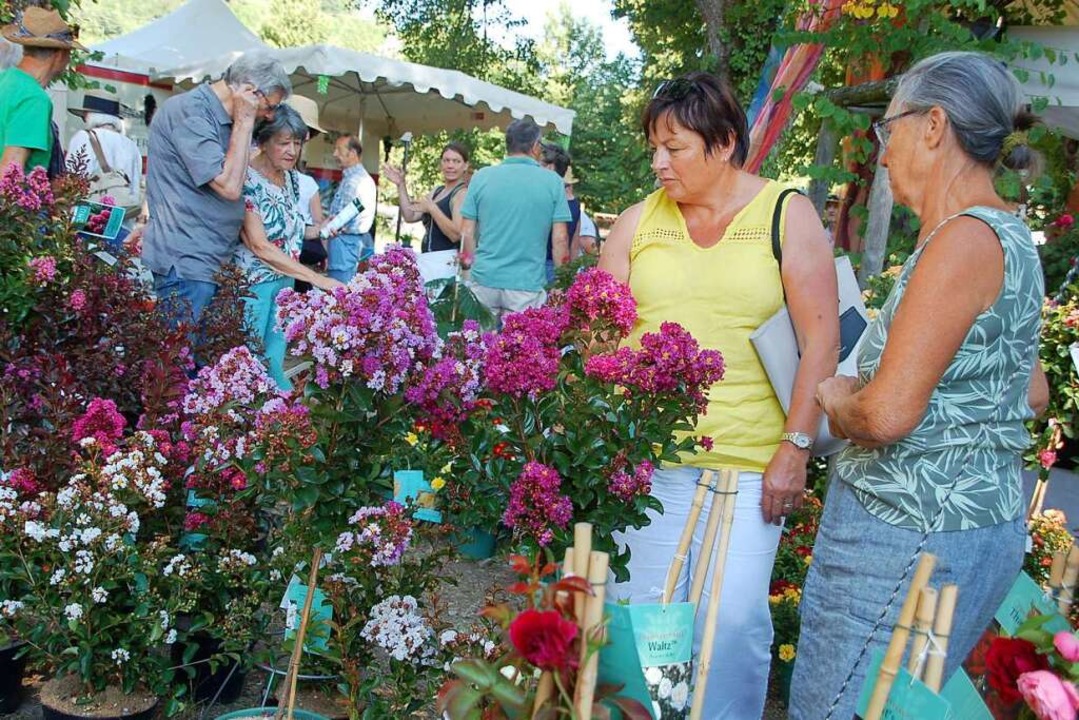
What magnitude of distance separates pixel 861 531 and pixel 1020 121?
77 centimetres

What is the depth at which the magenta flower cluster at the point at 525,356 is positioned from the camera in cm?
179

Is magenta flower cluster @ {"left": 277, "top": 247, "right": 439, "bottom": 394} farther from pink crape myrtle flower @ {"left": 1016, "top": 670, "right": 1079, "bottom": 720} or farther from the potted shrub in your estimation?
pink crape myrtle flower @ {"left": 1016, "top": 670, "right": 1079, "bottom": 720}

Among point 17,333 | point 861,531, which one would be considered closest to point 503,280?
point 17,333

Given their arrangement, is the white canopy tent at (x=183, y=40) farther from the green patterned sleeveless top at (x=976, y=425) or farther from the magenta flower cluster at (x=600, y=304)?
the green patterned sleeveless top at (x=976, y=425)

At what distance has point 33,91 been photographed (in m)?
3.63

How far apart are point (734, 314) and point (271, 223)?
8.13ft

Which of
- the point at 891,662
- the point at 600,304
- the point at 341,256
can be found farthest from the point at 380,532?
the point at 341,256

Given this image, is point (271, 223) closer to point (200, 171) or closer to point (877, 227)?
point (200, 171)

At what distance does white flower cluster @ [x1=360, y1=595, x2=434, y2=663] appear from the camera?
228 cm

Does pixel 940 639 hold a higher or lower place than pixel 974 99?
lower

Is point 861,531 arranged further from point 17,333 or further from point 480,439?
point 17,333

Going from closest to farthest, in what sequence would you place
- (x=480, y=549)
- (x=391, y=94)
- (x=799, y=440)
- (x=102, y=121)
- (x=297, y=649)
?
(x=297, y=649), (x=799, y=440), (x=480, y=549), (x=102, y=121), (x=391, y=94)

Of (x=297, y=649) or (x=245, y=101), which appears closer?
(x=297, y=649)

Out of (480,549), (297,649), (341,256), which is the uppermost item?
(297,649)
